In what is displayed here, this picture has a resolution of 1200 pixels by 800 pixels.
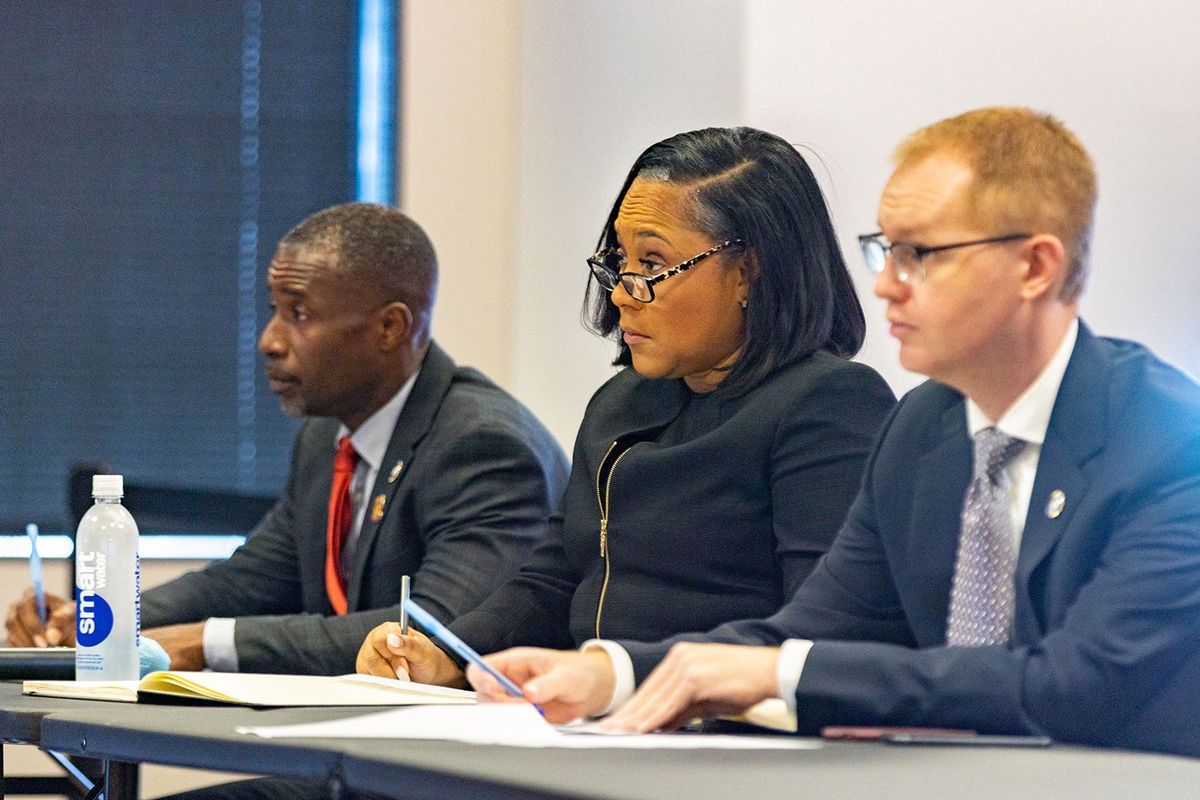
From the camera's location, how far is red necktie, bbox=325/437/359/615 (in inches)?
115

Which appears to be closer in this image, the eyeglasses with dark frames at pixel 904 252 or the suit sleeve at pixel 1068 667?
the suit sleeve at pixel 1068 667

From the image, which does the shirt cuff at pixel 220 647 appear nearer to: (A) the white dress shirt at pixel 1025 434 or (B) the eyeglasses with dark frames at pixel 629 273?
(B) the eyeglasses with dark frames at pixel 629 273

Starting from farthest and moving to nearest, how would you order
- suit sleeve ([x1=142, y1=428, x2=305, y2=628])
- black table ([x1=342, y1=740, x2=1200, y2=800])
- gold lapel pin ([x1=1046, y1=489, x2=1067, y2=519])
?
suit sleeve ([x1=142, y1=428, x2=305, y2=628]), gold lapel pin ([x1=1046, y1=489, x2=1067, y2=519]), black table ([x1=342, y1=740, x2=1200, y2=800])

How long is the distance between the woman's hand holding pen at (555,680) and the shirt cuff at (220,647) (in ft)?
3.56

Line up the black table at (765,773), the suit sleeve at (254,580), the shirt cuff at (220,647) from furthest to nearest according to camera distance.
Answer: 1. the suit sleeve at (254,580)
2. the shirt cuff at (220,647)
3. the black table at (765,773)

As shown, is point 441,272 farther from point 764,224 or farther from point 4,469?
point 764,224

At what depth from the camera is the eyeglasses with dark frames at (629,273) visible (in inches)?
86.0

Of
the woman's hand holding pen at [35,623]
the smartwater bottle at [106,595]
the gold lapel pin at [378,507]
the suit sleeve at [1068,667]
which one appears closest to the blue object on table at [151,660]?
the smartwater bottle at [106,595]

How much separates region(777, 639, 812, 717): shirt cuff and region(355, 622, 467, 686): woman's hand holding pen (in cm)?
78

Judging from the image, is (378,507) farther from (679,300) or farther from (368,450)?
(679,300)

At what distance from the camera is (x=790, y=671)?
141 centimetres

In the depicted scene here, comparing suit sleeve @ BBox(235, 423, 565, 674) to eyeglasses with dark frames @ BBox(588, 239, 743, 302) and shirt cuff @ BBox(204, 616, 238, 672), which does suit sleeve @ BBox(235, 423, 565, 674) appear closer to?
shirt cuff @ BBox(204, 616, 238, 672)

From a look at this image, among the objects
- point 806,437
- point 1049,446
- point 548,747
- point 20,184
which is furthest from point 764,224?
point 20,184

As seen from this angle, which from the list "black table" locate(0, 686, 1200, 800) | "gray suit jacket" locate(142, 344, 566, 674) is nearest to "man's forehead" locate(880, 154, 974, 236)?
"black table" locate(0, 686, 1200, 800)
